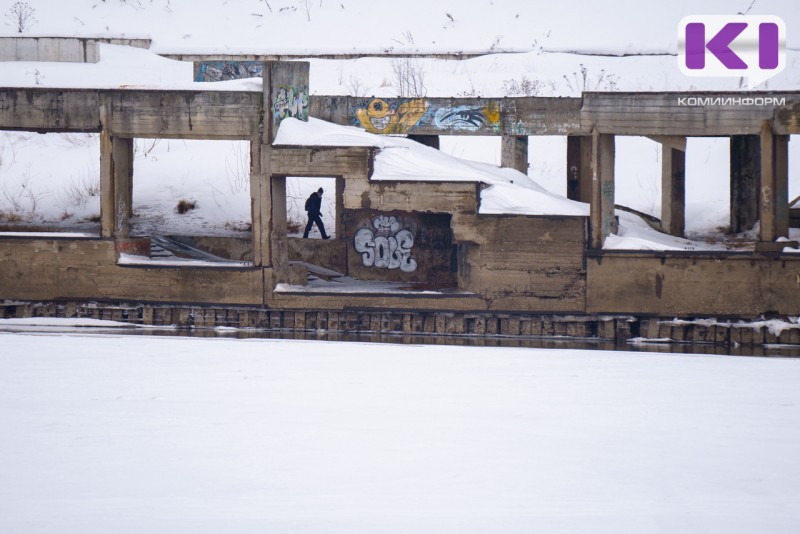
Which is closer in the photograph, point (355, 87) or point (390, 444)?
point (390, 444)

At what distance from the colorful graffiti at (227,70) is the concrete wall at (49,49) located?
862 centimetres

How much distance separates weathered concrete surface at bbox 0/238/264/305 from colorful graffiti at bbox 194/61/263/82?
27.3 ft

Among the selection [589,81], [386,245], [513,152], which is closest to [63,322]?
[386,245]

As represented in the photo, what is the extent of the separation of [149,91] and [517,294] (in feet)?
29.5

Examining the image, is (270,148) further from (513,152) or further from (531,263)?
(513,152)

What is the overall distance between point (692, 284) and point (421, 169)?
6.10 meters

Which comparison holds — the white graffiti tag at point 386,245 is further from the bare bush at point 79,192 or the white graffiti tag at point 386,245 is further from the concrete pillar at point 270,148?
the bare bush at point 79,192

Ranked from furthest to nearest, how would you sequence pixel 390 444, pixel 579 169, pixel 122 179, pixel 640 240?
pixel 579 169 → pixel 122 179 → pixel 640 240 → pixel 390 444

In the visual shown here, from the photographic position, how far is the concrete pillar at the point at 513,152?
27953 millimetres

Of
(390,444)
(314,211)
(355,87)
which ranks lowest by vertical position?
(390,444)

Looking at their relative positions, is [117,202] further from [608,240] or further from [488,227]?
[608,240]

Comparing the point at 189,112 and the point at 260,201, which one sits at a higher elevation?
the point at 189,112

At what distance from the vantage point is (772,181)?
22.4 m

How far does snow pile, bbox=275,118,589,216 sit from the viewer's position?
23016 mm
